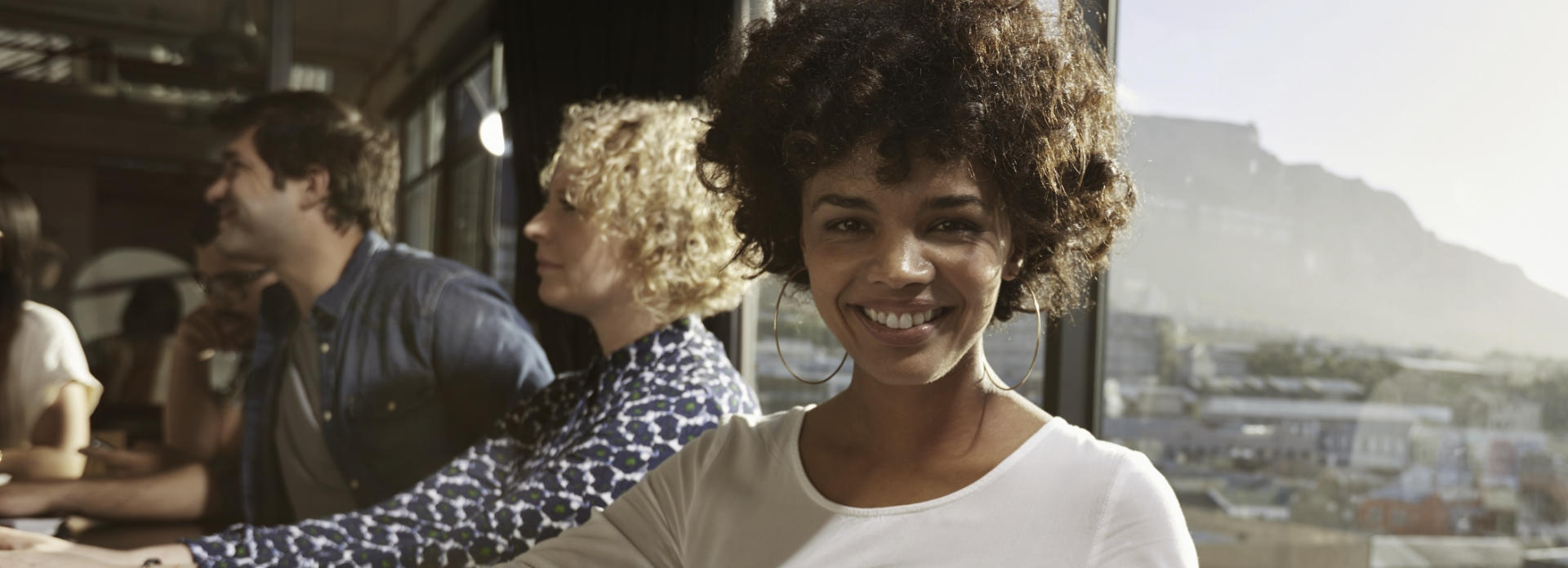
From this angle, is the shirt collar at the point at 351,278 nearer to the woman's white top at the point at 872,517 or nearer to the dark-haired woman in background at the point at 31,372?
the dark-haired woman in background at the point at 31,372

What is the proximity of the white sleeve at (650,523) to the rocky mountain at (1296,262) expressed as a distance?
0.72 metres

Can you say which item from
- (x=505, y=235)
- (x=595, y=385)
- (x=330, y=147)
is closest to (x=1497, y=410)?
(x=595, y=385)

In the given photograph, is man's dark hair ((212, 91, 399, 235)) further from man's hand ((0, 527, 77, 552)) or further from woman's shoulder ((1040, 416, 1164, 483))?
woman's shoulder ((1040, 416, 1164, 483))

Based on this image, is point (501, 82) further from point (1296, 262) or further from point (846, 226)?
point (1296, 262)

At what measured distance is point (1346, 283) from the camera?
1.84 metres

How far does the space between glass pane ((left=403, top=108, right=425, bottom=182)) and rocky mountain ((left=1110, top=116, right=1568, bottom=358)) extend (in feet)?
3.62

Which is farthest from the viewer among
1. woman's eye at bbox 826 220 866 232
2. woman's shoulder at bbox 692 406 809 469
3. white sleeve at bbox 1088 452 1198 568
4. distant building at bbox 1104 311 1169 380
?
distant building at bbox 1104 311 1169 380

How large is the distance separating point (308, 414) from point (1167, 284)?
1.52 m

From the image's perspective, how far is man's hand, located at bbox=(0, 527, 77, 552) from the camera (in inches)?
59.6

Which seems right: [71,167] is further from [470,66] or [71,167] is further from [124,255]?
[470,66]

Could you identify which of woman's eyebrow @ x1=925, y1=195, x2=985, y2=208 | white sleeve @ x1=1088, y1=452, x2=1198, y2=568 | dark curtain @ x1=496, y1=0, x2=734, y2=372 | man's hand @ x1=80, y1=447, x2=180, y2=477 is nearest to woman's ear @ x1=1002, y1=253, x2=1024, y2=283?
woman's eyebrow @ x1=925, y1=195, x2=985, y2=208

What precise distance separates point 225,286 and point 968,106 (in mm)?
1214

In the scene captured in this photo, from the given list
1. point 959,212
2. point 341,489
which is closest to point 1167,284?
point 959,212

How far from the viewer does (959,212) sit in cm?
113
